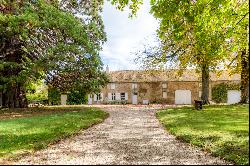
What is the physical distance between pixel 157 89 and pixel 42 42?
3531 cm

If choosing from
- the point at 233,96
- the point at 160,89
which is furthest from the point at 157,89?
the point at 233,96

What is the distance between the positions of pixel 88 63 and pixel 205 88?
50.1 ft

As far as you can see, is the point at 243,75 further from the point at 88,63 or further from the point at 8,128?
the point at 8,128

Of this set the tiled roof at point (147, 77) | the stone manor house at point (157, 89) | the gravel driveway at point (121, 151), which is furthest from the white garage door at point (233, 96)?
the gravel driveway at point (121, 151)

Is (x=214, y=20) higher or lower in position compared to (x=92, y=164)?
higher

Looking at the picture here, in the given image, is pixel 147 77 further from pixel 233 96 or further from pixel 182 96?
pixel 233 96

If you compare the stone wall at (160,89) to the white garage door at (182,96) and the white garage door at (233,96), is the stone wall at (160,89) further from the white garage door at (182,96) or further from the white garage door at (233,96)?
the white garage door at (233,96)

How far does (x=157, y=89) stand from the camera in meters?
69.4

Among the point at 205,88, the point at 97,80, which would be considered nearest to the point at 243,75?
the point at 205,88

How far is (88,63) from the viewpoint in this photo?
119ft

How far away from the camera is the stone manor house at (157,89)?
67.9m

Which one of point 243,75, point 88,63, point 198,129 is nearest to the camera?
point 198,129

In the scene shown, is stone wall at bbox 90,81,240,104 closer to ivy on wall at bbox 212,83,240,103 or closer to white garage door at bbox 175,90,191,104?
white garage door at bbox 175,90,191,104

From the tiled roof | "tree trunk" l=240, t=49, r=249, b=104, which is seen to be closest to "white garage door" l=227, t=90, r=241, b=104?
the tiled roof
